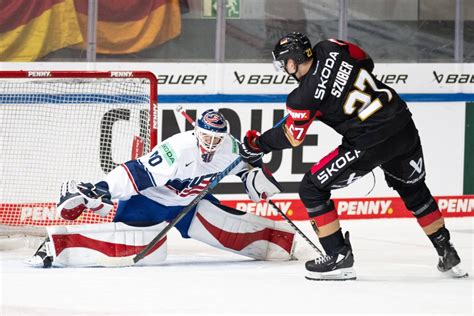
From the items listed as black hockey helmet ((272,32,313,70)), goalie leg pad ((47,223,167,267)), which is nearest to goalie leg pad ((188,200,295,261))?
goalie leg pad ((47,223,167,267))

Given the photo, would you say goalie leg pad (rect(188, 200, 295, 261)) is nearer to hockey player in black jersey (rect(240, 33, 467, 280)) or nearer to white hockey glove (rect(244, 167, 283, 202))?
white hockey glove (rect(244, 167, 283, 202))

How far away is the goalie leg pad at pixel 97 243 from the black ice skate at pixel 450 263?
129 cm

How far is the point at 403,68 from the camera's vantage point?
7418 millimetres

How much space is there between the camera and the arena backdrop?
7148 millimetres

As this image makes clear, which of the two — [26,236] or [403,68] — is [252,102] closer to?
[403,68]

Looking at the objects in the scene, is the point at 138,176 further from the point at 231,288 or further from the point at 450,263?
the point at 450,263

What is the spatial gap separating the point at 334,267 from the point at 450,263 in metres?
0.52

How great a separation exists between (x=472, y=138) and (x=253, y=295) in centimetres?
322

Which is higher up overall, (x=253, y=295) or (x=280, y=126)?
(x=280, y=126)

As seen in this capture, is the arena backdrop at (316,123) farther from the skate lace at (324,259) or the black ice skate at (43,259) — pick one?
the skate lace at (324,259)

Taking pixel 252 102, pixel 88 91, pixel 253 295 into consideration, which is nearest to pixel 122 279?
pixel 253 295

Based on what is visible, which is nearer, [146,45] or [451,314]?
[451,314]

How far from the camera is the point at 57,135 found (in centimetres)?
652

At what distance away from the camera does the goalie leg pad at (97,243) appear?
5.34 m
